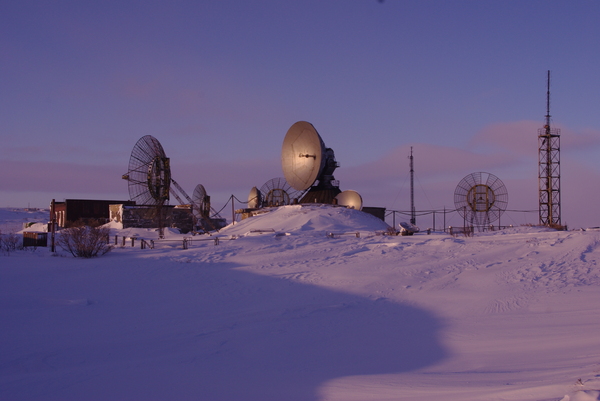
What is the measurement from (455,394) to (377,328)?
5612 mm

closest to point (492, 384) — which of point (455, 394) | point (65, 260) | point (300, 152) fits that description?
point (455, 394)

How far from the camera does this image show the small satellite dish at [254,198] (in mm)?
53938

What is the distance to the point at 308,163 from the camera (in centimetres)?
3900

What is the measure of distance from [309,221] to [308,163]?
691 cm

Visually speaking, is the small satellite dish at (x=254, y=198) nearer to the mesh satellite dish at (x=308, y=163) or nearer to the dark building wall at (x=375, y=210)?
the dark building wall at (x=375, y=210)

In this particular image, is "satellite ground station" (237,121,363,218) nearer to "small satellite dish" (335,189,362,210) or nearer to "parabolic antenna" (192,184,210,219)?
"small satellite dish" (335,189,362,210)

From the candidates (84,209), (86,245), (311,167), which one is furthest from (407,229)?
(84,209)

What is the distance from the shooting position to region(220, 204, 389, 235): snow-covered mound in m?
32.5

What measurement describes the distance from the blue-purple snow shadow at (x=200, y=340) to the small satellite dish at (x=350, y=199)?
908 inches

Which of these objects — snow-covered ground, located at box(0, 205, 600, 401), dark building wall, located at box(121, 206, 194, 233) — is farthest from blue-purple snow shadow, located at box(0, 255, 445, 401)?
dark building wall, located at box(121, 206, 194, 233)

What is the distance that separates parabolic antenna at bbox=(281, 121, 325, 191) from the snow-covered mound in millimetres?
2568

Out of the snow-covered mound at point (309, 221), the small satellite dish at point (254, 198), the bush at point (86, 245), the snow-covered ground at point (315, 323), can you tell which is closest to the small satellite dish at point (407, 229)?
the snow-covered mound at point (309, 221)

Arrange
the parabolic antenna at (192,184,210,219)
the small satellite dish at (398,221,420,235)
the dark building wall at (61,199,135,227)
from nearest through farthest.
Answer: the small satellite dish at (398,221,420,235) < the parabolic antenna at (192,184,210,219) < the dark building wall at (61,199,135,227)

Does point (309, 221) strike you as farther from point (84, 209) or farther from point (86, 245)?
point (84, 209)
